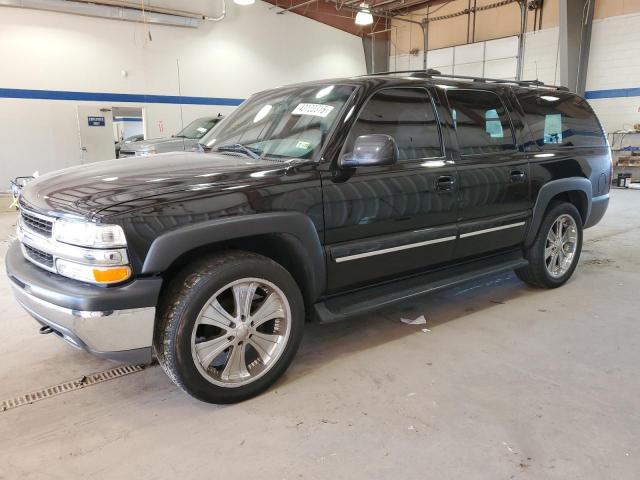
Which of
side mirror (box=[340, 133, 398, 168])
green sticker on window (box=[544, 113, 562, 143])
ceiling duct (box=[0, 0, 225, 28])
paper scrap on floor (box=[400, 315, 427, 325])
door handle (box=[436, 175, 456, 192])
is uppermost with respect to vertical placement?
ceiling duct (box=[0, 0, 225, 28])

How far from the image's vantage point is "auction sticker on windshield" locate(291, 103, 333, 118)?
292cm

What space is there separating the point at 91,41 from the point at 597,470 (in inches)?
541

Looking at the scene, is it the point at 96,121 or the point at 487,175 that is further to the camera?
the point at 96,121

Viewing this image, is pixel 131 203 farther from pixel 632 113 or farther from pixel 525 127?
pixel 632 113

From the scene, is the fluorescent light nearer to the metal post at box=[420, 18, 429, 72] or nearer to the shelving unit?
the metal post at box=[420, 18, 429, 72]

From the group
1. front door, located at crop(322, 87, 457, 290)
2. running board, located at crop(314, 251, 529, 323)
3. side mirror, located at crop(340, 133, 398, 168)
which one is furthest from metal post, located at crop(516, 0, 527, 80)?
side mirror, located at crop(340, 133, 398, 168)

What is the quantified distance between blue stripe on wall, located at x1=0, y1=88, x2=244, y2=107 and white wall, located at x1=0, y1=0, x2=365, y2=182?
111 millimetres

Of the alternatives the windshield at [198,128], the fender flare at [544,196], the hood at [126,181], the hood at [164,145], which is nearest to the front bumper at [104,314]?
the hood at [126,181]

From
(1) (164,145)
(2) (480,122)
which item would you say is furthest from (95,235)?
(1) (164,145)

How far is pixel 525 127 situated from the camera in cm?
383

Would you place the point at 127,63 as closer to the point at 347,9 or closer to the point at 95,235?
the point at 347,9

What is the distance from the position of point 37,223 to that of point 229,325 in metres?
1.08

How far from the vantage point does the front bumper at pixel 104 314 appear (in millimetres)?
2105

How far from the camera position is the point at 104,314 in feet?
6.91
